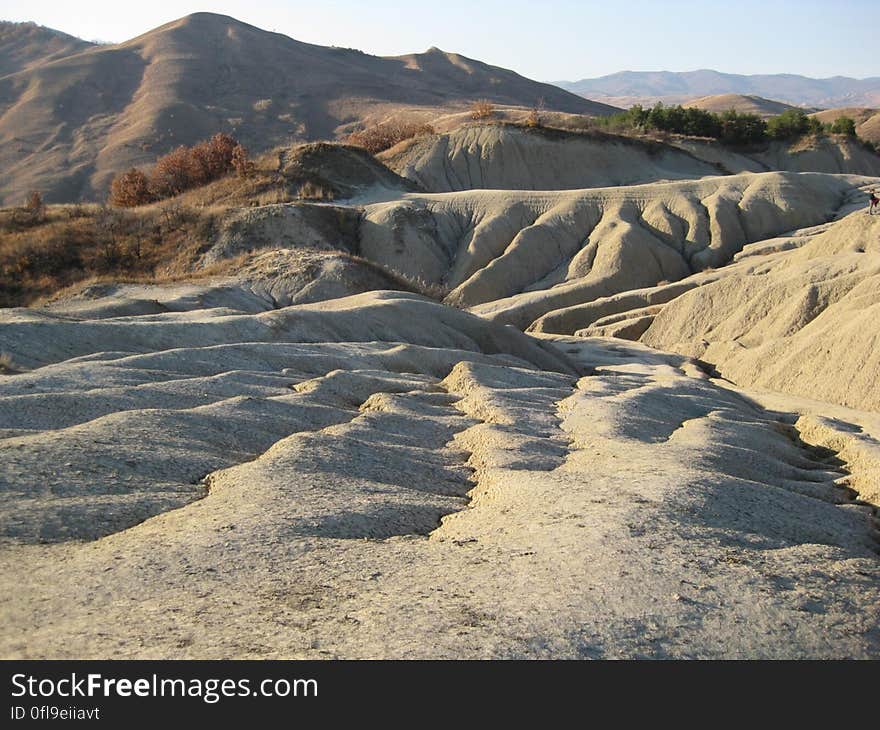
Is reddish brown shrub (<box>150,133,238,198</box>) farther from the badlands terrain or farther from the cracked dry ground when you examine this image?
the cracked dry ground

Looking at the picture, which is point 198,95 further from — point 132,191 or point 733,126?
point 132,191

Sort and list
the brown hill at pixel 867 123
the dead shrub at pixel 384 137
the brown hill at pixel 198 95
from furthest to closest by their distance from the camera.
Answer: the brown hill at pixel 198 95 < the brown hill at pixel 867 123 < the dead shrub at pixel 384 137

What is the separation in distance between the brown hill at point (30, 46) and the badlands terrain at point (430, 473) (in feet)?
350

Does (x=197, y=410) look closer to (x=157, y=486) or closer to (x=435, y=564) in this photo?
(x=157, y=486)

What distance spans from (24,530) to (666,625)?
4926mm

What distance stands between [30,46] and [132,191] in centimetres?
10095

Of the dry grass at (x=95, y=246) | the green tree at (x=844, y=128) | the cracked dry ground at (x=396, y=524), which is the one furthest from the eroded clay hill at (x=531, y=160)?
the cracked dry ground at (x=396, y=524)

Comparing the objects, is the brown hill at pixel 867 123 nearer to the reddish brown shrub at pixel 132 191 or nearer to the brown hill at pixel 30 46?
the reddish brown shrub at pixel 132 191

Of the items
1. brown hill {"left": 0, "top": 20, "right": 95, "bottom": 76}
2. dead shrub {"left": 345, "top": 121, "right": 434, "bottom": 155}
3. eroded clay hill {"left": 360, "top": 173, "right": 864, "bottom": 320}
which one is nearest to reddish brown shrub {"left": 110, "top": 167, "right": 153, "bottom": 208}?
eroded clay hill {"left": 360, "top": 173, "right": 864, "bottom": 320}

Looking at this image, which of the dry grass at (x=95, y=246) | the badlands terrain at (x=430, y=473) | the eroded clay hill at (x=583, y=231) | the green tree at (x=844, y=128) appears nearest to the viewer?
the badlands terrain at (x=430, y=473)

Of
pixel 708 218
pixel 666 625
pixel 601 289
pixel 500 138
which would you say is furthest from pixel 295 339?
pixel 500 138

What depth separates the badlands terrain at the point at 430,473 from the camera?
563cm

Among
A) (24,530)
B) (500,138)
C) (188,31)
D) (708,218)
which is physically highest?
(188,31)
